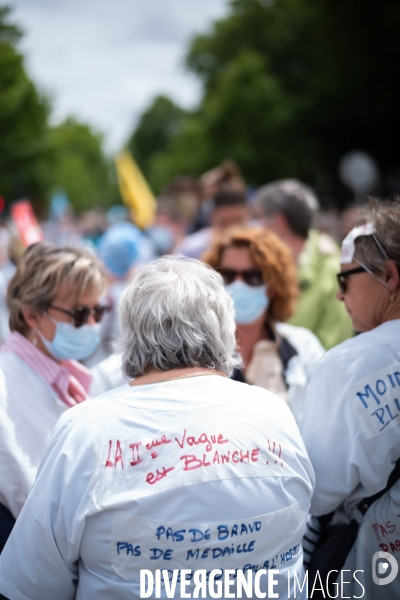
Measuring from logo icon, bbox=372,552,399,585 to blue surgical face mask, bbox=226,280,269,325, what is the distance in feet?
5.14

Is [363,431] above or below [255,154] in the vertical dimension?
above

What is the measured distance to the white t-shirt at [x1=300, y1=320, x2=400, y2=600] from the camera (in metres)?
2.32

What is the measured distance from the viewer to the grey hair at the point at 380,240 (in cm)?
253

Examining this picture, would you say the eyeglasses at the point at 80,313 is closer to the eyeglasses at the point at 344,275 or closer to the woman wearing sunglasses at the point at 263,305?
the woman wearing sunglasses at the point at 263,305

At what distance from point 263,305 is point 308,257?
119 centimetres

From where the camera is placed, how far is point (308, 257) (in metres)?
4.79

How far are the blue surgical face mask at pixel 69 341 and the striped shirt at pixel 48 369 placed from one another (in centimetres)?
5

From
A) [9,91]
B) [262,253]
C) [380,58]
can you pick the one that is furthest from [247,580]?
[380,58]

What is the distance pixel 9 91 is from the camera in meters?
9.91

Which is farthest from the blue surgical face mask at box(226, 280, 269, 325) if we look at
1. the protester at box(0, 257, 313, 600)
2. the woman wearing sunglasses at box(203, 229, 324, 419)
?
the protester at box(0, 257, 313, 600)

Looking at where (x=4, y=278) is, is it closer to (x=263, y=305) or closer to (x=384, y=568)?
(x=263, y=305)

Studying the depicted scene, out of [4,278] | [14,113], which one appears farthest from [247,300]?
[14,113]

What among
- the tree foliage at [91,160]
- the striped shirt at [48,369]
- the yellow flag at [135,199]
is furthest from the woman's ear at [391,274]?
the tree foliage at [91,160]

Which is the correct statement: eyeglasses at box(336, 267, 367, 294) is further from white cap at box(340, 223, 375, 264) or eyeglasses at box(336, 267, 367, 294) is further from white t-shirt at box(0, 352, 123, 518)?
Answer: white t-shirt at box(0, 352, 123, 518)
